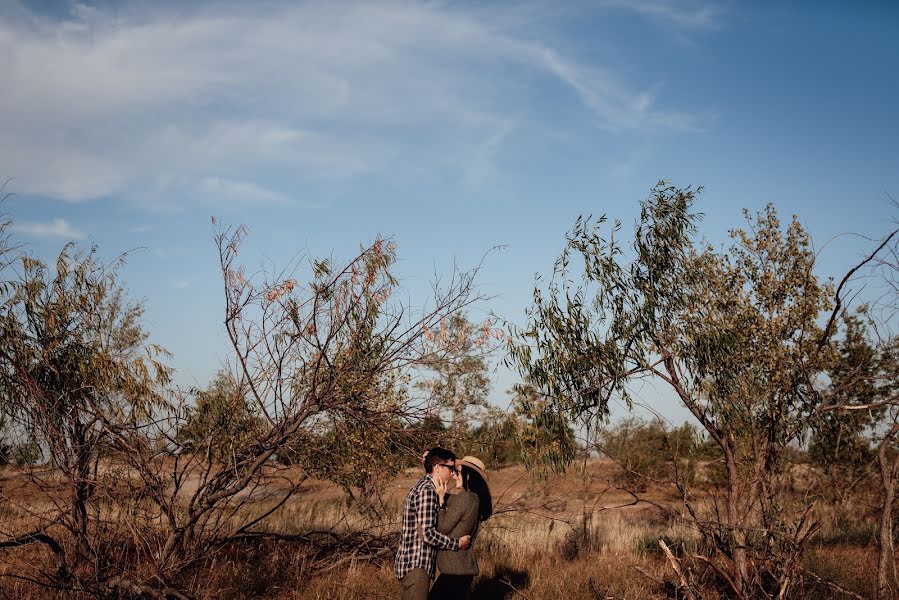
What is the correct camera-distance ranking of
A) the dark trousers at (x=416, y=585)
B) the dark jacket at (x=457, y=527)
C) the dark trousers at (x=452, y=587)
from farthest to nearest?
the dark trousers at (x=452, y=587)
the dark jacket at (x=457, y=527)
the dark trousers at (x=416, y=585)

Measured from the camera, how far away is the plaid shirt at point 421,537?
6.00 metres

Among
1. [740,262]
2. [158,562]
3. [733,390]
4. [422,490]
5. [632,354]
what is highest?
[740,262]

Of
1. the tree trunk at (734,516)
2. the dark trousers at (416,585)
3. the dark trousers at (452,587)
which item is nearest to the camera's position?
the dark trousers at (416,585)

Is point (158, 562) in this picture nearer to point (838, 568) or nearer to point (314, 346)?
point (314, 346)

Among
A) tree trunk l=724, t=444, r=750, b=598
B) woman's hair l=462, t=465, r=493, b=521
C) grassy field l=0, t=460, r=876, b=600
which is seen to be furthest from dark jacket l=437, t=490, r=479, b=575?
tree trunk l=724, t=444, r=750, b=598

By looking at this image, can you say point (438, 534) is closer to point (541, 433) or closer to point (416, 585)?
point (416, 585)

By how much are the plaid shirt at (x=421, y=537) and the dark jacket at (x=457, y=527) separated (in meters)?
0.07

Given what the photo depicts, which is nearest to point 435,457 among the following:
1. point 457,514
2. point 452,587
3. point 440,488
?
point 440,488

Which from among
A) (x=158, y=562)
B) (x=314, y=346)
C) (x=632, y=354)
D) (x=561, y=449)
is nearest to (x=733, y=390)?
(x=632, y=354)

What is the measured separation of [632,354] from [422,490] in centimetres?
396

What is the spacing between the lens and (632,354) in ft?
28.9

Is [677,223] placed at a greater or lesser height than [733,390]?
→ greater

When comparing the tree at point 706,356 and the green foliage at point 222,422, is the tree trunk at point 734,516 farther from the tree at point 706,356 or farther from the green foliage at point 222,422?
the green foliage at point 222,422

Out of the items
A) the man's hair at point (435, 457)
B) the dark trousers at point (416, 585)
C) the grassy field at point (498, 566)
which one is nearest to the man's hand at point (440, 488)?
the man's hair at point (435, 457)
